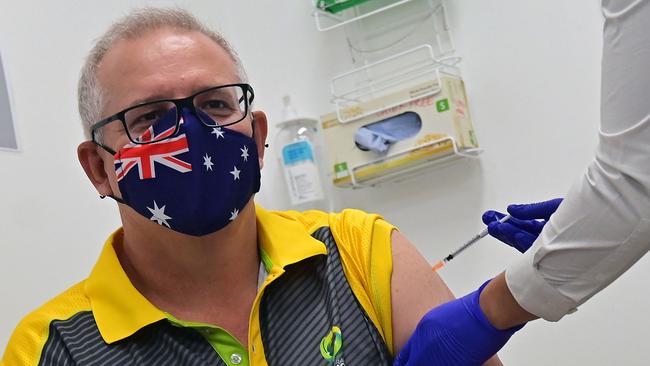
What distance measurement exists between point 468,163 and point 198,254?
1.01 meters

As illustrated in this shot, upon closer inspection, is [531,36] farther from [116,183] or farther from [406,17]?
[116,183]

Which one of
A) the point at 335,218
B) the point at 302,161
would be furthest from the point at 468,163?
the point at 335,218

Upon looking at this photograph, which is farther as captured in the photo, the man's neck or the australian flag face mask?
the man's neck

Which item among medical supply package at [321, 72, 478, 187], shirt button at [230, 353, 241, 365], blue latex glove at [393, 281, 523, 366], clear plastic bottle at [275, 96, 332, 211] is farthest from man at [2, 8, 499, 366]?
clear plastic bottle at [275, 96, 332, 211]

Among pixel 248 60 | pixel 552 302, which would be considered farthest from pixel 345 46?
pixel 552 302

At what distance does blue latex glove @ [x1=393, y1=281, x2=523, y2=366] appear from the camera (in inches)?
41.0

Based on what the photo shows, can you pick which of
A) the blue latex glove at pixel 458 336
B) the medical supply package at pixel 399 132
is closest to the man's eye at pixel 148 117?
the blue latex glove at pixel 458 336

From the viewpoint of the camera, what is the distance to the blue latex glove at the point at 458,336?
3.42ft

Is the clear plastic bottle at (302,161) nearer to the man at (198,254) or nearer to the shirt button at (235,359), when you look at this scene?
the man at (198,254)

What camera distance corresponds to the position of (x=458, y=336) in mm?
1070

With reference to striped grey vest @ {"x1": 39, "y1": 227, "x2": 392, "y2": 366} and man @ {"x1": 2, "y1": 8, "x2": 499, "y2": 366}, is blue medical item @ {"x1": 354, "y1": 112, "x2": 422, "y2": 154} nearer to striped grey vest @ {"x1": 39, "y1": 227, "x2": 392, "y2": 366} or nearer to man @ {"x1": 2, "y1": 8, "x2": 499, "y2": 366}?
man @ {"x1": 2, "y1": 8, "x2": 499, "y2": 366}

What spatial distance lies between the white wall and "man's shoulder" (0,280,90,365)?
39 cm

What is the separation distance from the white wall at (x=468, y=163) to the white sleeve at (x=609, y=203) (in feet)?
3.40

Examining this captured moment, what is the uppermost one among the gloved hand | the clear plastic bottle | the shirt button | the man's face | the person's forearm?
the man's face
